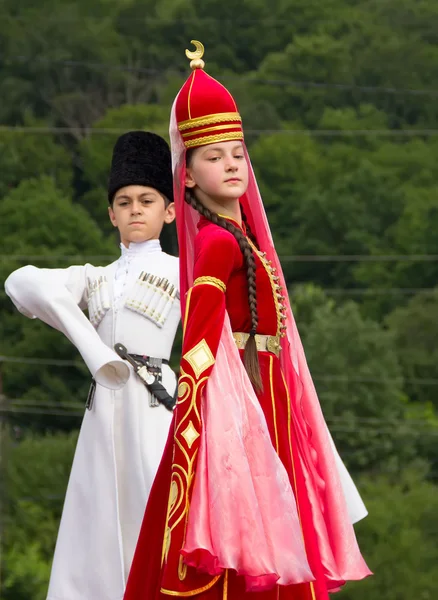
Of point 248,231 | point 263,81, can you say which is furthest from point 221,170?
point 263,81

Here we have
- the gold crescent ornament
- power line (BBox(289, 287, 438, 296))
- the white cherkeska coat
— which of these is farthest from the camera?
power line (BBox(289, 287, 438, 296))

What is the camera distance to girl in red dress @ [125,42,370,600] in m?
4.52

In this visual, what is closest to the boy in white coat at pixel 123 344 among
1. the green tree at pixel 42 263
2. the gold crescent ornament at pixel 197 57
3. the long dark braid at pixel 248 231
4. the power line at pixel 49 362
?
the long dark braid at pixel 248 231

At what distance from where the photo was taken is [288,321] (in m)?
5.00

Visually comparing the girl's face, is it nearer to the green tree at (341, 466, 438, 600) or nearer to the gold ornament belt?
the gold ornament belt

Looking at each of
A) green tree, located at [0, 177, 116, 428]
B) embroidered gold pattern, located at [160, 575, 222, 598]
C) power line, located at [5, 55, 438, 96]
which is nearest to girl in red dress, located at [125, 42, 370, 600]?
embroidered gold pattern, located at [160, 575, 222, 598]

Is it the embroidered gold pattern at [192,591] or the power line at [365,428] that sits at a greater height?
the power line at [365,428]

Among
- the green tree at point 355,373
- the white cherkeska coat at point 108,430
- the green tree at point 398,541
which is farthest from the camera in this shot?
the green tree at point 355,373

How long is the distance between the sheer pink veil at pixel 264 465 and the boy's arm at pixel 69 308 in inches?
19.9

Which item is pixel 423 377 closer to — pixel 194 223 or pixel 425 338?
pixel 425 338

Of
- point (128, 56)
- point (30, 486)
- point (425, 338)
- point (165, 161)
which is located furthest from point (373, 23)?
point (165, 161)

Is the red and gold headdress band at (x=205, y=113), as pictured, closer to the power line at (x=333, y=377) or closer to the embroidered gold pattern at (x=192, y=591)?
the embroidered gold pattern at (x=192, y=591)

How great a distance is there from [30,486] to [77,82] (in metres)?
15.2

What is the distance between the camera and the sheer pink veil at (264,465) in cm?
450
